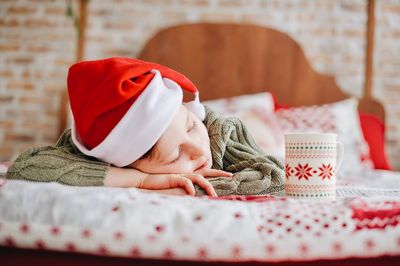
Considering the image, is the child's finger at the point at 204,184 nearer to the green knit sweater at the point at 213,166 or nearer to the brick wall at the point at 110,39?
the green knit sweater at the point at 213,166

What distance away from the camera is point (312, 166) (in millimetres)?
937

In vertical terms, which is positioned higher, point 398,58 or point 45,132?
point 398,58

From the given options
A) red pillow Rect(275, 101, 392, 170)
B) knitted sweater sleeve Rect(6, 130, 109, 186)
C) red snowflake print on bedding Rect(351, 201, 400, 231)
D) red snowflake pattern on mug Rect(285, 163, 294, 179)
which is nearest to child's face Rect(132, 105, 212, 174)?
knitted sweater sleeve Rect(6, 130, 109, 186)

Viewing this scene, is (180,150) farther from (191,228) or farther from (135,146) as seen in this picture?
(191,228)

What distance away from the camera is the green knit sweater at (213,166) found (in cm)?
100

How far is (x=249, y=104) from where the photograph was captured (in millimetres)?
2146

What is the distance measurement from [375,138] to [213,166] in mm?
1308

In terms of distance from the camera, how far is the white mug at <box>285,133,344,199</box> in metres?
0.94

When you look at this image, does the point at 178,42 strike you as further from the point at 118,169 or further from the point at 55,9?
the point at 118,169

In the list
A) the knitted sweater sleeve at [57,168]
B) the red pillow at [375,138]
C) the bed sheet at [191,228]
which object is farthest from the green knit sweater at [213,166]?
the red pillow at [375,138]

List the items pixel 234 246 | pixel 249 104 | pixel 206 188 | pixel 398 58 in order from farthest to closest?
pixel 398 58 → pixel 249 104 → pixel 206 188 → pixel 234 246

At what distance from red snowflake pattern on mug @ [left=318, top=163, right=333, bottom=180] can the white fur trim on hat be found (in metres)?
0.34

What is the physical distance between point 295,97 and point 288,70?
151 millimetres

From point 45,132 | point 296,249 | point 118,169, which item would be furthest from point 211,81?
point 296,249
